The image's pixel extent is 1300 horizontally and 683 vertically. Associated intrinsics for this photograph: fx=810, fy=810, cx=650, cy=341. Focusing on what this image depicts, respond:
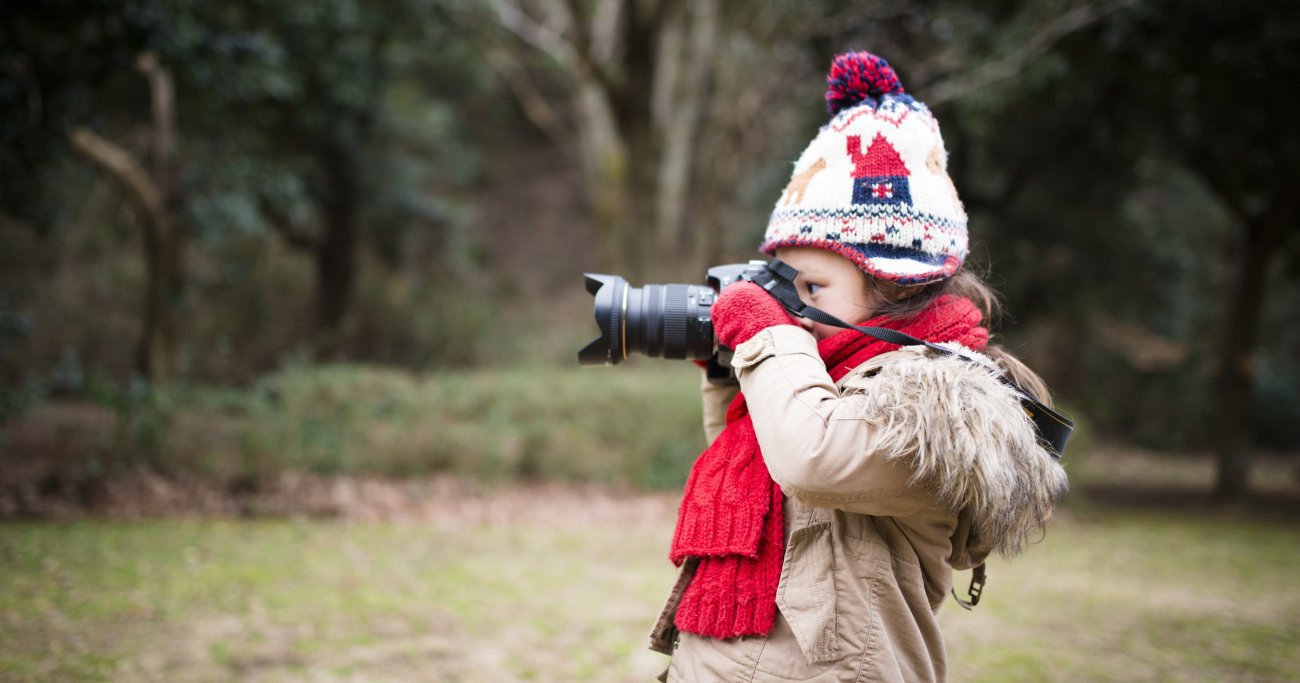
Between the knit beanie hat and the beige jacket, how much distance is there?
7.4 inches

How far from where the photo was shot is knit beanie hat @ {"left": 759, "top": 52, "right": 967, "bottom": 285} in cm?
148

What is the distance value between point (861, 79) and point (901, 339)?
536 mm

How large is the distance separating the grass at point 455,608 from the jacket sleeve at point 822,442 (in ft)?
8.69

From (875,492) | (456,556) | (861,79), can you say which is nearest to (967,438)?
(875,492)

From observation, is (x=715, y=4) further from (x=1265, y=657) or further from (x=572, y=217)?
(x=572, y=217)

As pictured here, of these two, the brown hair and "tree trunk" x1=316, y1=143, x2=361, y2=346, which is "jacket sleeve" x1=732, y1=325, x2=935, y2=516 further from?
Result: "tree trunk" x1=316, y1=143, x2=361, y2=346

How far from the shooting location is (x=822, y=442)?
1.35 meters

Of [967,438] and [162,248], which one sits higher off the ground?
[162,248]

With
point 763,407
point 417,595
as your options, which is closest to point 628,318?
point 763,407

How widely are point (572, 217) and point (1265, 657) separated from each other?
70.2ft

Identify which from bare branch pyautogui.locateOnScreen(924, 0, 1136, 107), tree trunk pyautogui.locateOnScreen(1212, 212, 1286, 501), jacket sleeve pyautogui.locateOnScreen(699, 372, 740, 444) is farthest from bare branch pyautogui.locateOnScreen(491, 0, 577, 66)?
jacket sleeve pyautogui.locateOnScreen(699, 372, 740, 444)

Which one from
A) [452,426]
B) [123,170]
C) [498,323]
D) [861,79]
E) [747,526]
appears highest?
[123,170]

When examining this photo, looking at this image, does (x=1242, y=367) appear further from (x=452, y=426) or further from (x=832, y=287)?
(x=832, y=287)

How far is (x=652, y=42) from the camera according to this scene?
9.96 meters
